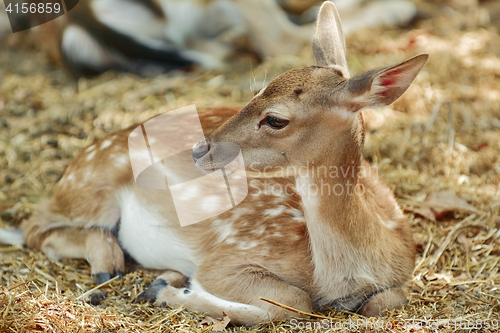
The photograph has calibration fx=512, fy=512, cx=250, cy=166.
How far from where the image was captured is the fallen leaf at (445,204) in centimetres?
351

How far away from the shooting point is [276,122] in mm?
2398

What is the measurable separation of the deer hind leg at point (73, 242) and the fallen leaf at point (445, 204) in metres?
2.13

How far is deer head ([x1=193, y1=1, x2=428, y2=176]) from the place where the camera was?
2361 mm

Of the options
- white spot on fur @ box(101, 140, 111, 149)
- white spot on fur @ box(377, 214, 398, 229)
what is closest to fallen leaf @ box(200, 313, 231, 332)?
white spot on fur @ box(377, 214, 398, 229)

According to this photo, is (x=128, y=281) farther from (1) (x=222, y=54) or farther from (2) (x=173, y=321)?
(1) (x=222, y=54)

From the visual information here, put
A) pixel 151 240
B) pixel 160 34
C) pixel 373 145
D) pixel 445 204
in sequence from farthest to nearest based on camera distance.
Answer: pixel 160 34
pixel 373 145
pixel 445 204
pixel 151 240

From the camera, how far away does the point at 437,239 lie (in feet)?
10.9

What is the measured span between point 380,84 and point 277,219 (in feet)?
3.36

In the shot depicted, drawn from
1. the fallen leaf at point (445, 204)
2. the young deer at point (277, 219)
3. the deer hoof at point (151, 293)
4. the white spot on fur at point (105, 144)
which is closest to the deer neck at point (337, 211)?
the young deer at point (277, 219)

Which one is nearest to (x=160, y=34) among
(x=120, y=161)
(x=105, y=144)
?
(x=105, y=144)

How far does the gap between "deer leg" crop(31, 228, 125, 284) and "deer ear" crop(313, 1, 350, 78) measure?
1.72 m

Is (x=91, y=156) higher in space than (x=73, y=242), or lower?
higher

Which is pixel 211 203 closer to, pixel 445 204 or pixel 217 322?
pixel 217 322

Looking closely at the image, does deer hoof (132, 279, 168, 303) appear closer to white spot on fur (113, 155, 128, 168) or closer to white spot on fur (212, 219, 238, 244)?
white spot on fur (212, 219, 238, 244)
